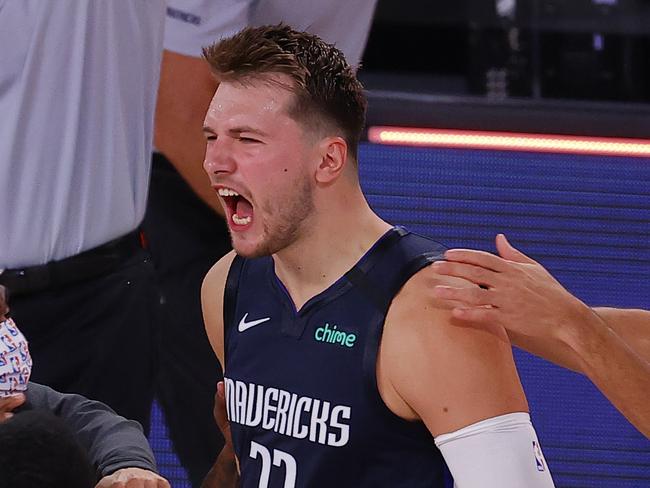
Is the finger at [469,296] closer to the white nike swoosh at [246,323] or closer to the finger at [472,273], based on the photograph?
the finger at [472,273]

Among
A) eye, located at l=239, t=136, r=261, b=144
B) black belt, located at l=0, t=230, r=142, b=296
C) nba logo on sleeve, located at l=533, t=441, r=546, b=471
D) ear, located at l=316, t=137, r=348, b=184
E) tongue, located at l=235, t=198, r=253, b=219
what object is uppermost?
eye, located at l=239, t=136, r=261, b=144

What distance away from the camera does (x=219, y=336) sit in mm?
3121

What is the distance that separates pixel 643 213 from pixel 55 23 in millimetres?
1727

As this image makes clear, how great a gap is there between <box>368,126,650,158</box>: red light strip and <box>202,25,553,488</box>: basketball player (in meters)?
1.16

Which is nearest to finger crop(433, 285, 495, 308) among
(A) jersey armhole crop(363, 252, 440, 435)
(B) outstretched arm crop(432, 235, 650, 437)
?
(B) outstretched arm crop(432, 235, 650, 437)

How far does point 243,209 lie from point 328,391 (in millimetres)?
392

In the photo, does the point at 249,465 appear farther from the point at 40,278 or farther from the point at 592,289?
the point at 592,289

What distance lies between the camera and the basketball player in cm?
259

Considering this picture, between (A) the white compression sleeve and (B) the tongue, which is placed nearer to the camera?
(A) the white compression sleeve

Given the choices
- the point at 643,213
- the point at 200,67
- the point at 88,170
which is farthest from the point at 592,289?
the point at 88,170

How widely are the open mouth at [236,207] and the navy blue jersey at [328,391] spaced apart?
0.20m

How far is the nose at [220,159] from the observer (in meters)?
2.78

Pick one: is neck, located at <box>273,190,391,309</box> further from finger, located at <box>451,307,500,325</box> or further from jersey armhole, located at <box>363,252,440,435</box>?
finger, located at <box>451,307,500,325</box>

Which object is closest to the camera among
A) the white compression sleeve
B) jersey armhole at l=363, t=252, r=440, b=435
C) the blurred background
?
the white compression sleeve
